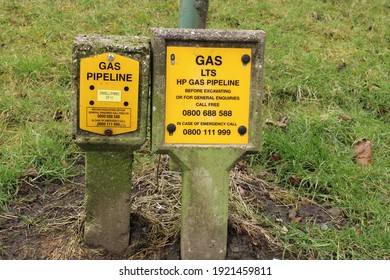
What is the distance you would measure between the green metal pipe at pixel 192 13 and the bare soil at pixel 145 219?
2.88 ft

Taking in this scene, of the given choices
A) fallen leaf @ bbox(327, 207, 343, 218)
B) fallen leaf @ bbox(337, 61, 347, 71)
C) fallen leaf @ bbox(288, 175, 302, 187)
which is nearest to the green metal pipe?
fallen leaf @ bbox(288, 175, 302, 187)

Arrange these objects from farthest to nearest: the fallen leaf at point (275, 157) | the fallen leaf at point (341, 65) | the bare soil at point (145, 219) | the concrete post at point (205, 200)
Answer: the fallen leaf at point (341, 65), the fallen leaf at point (275, 157), the bare soil at point (145, 219), the concrete post at point (205, 200)

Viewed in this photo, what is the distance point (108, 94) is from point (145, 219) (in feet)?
2.55

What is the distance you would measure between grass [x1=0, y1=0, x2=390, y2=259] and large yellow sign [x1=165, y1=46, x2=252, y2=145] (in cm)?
71

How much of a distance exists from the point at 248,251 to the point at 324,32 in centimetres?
331

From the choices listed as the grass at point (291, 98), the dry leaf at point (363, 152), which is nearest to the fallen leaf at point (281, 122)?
the grass at point (291, 98)

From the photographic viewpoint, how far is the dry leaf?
142 inches

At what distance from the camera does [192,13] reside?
321cm

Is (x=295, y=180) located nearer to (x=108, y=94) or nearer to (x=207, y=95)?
(x=207, y=95)

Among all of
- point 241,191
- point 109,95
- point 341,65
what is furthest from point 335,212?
point 341,65

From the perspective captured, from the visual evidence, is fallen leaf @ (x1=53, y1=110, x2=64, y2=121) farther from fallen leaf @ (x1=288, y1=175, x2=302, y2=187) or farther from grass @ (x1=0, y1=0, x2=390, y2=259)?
fallen leaf @ (x1=288, y1=175, x2=302, y2=187)

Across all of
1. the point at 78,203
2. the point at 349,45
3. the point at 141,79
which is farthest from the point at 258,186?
the point at 349,45

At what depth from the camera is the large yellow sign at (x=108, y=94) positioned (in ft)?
7.56

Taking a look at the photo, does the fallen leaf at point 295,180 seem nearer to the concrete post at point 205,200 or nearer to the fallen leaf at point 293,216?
the fallen leaf at point 293,216
